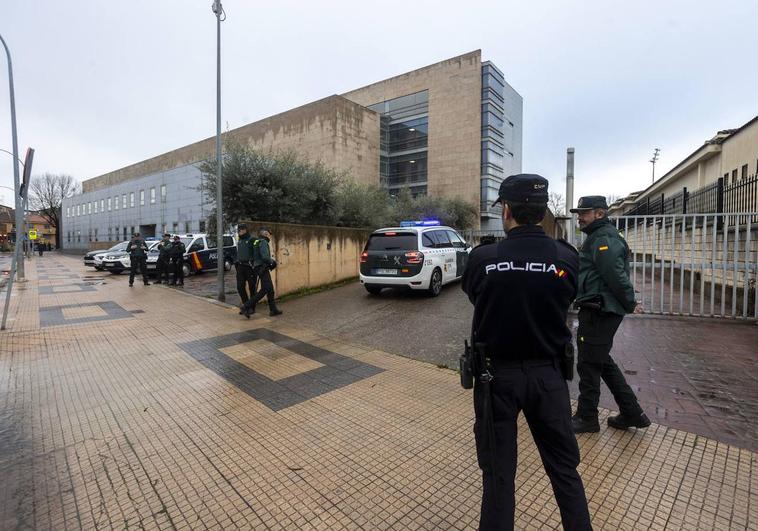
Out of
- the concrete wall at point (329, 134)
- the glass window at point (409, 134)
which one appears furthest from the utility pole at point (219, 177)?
the glass window at point (409, 134)

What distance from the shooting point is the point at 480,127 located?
131ft

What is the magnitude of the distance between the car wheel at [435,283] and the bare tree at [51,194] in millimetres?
84548

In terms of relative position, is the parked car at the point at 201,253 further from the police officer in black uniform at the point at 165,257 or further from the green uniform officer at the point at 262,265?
the green uniform officer at the point at 262,265

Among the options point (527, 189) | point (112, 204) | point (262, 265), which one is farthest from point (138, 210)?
point (527, 189)

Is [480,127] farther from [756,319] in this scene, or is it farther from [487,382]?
[487,382]

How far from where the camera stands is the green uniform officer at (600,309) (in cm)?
307

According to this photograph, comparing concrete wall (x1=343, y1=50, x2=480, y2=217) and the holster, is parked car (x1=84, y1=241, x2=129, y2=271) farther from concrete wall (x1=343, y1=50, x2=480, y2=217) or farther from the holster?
concrete wall (x1=343, y1=50, x2=480, y2=217)

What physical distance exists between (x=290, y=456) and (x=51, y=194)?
9199cm

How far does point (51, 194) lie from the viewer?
72.7 m

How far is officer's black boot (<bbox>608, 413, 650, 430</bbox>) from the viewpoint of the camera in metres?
3.26

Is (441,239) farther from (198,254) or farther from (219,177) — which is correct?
(198,254)

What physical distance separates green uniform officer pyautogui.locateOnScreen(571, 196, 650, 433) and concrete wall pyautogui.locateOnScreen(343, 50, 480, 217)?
37.4m

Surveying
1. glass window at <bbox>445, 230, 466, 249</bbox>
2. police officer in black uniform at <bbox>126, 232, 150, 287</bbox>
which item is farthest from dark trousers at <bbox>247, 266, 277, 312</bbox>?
police officer in black uniform at <bbox>126, 232, 150, 287</bbox>

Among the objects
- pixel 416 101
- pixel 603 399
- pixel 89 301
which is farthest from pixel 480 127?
pixel 603 399
